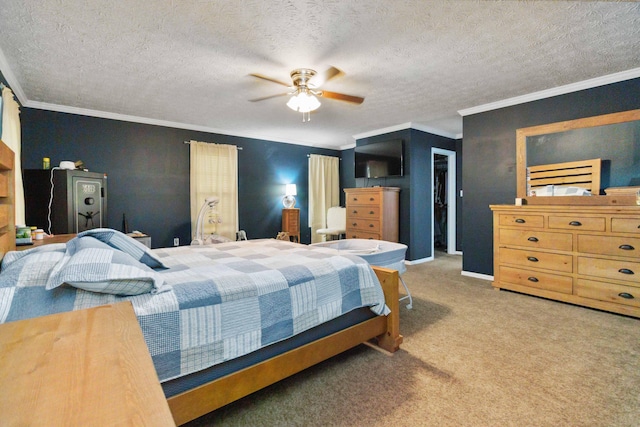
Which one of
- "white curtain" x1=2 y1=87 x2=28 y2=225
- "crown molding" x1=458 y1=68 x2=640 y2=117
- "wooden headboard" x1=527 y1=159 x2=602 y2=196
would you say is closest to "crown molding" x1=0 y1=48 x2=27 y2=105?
"white curtain" x1=2 y1=87 x2=28 y2=225

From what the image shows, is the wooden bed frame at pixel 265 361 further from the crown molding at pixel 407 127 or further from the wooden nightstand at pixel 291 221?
the wooden nightstand at pixel 291 221

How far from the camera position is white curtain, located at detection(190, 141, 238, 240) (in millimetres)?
4965

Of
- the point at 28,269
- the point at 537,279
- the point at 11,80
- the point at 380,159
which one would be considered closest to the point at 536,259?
the point at 537,279

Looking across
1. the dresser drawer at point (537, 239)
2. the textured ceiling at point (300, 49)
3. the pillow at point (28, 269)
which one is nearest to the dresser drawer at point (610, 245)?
the dresser drawer at point (537, 239)

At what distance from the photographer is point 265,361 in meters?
1.54

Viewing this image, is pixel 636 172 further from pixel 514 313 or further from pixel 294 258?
pixel 294 258

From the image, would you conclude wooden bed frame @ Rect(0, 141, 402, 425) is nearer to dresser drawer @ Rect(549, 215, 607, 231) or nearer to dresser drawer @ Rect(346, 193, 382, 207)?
dresser drawer @ Rect(549, 215, 607, 231)

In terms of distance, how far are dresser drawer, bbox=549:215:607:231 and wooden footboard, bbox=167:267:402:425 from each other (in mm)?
2209

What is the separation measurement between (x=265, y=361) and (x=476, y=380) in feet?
4.15

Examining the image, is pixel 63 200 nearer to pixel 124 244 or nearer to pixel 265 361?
pixel 124 244

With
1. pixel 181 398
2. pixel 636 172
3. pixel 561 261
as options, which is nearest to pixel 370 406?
pixel 181 398

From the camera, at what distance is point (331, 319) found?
5.99 ft

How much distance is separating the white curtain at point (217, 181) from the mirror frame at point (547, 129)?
431 cm

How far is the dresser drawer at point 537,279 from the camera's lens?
3.08 m
